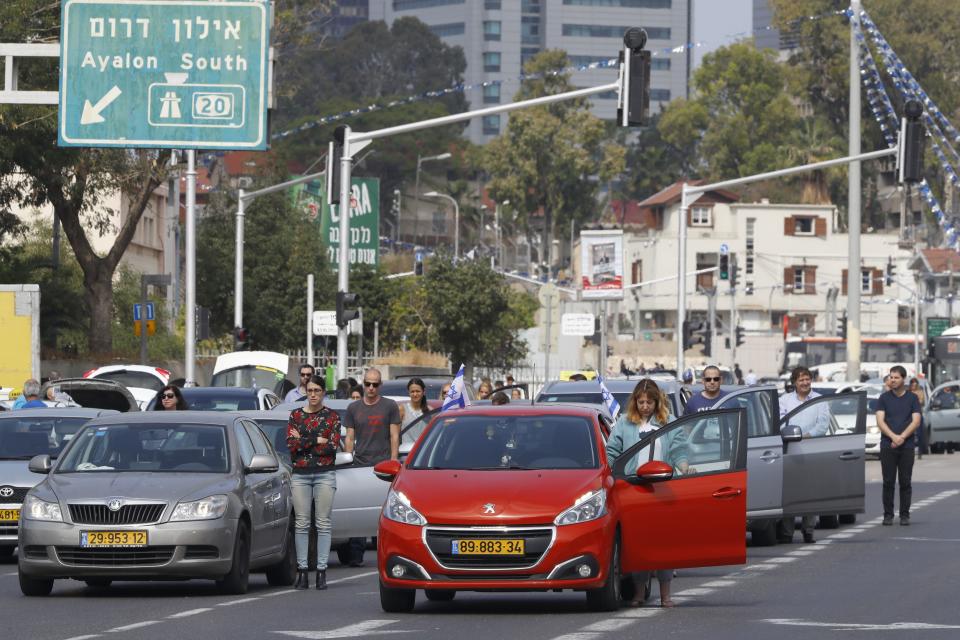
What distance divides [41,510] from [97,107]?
15.9 m

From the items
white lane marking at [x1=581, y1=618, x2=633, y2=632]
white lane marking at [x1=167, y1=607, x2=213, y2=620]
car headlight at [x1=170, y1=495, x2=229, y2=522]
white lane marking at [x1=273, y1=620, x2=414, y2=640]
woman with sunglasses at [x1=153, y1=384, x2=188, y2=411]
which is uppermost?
woman with sunglasses at [x1=153, y1=384, x2=188, y2=411]

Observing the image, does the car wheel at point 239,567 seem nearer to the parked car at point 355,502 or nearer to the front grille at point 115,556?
the front grille at point 115,556

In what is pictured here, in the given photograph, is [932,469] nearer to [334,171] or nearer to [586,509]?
[334,171]

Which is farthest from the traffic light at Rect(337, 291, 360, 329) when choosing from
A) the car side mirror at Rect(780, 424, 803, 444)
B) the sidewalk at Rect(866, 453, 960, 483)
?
the car side mirror at Rect(780, 424, 803, 444)

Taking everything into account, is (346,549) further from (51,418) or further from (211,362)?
(211,362)

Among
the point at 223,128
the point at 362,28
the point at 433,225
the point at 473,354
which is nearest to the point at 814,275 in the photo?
the point at 433,225

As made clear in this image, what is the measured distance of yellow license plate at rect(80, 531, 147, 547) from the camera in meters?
15.9

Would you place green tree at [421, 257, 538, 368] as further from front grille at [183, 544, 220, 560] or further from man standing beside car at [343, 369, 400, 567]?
front grille at [183, 544, 220, 560]

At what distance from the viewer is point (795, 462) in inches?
857

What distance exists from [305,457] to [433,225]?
134095 mm

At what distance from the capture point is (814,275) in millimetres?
121000

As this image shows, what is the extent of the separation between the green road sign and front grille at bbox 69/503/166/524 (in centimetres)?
1581


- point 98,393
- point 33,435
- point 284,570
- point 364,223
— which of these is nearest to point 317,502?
point 284,570

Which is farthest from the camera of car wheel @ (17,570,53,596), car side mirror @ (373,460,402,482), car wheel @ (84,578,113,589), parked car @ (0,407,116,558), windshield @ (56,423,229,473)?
parked car @ (0,407,116,558)
